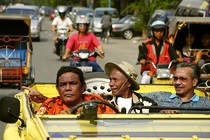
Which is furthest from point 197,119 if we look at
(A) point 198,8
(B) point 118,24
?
(B) point 118,24

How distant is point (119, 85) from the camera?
7.61 meters

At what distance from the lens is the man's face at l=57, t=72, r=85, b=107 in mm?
6910

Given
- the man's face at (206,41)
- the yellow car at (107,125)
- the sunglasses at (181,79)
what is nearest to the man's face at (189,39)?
the man's face at (206,41)

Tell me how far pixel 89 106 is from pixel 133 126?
1.27 ft

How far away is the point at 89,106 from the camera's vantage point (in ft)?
17.8

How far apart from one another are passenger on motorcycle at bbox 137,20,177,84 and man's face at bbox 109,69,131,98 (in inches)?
218

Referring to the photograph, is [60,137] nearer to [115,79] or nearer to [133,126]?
[133,126]

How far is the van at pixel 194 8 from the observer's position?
29.3 m

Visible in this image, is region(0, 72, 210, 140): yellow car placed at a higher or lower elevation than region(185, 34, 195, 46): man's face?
higher

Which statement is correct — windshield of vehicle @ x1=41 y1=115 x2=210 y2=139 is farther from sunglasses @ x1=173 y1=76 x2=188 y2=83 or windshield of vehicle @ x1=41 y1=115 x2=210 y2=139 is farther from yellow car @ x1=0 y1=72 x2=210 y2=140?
sunglasses @ x1=173 y1=76 x2=188 y2=83

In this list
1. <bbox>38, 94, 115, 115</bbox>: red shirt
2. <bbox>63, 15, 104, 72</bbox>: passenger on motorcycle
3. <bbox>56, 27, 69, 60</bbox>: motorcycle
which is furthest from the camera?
<bbox>56, 27, 69, 60</bbox>: motorcycle

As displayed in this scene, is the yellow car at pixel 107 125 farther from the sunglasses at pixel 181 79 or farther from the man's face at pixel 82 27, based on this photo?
the man's face at pixel 82 27

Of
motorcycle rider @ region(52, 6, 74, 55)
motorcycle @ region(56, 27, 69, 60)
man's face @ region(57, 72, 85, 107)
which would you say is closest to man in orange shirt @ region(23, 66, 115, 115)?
man's face @ region(57, 72, 85, 107)

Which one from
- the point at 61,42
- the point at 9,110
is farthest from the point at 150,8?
the point at 9,110
